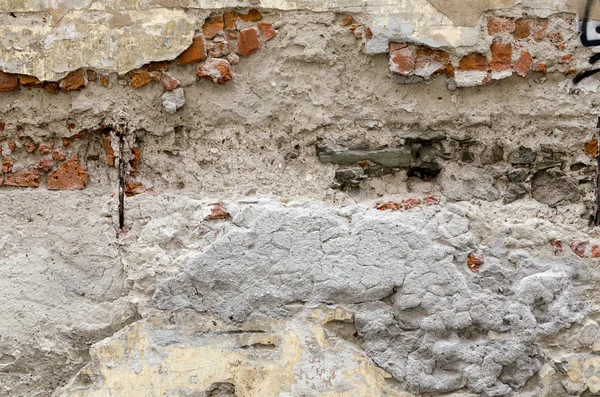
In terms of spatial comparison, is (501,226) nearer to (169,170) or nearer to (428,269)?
(428,269)

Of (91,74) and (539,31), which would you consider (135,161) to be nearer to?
(91,74)

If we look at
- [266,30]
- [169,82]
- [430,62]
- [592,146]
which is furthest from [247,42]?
[592,146]

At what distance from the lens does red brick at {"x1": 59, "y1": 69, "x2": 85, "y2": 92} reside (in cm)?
273

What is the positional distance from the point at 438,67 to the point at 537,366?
3.25 feet

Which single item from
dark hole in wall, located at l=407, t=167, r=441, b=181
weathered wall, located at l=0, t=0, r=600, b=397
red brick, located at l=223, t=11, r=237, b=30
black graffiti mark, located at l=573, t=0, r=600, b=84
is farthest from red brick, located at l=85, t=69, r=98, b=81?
black graffiti mark, located at l=573, t=0, r=600, b=84

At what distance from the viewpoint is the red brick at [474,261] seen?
8.80ft

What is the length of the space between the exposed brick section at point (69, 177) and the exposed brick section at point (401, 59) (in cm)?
106

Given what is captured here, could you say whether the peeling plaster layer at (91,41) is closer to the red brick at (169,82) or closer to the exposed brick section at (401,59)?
the red brick at (169,82)

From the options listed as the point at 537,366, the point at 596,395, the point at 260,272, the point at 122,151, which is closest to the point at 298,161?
the point at 260,272

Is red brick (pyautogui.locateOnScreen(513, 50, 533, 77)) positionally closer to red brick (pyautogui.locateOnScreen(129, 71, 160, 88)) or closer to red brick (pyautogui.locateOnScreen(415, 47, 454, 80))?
red brick (pyautogui.locateOnScreen(415, 47, 454, 80))

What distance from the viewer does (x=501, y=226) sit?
2.71 meters

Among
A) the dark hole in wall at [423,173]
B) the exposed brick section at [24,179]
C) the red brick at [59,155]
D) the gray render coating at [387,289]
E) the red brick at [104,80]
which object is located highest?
the red brick at [104,80]

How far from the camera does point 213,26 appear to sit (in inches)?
106

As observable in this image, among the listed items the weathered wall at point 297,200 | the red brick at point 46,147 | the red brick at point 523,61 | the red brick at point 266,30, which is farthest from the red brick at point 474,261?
the red brick at point 46,147
